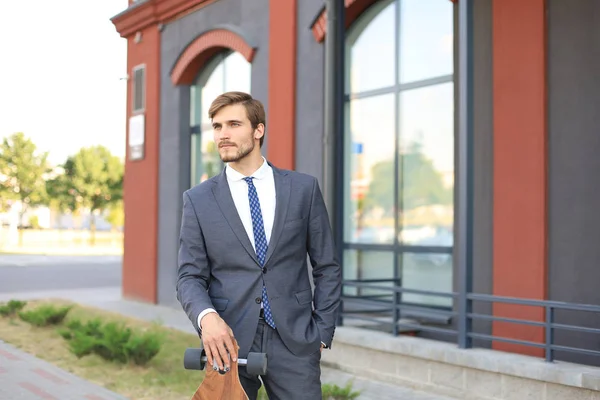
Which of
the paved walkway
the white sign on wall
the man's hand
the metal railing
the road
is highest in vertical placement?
the white sign on wall

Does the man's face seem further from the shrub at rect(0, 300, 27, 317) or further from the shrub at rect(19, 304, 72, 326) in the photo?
the shrub at rect(0, 300, 27, 317)

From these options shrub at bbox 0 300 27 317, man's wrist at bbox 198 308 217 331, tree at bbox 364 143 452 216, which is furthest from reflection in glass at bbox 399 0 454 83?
shrub at bbox 0 300 27 317

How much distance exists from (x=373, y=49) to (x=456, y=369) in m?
4.73

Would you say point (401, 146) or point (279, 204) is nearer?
point (279, 204)

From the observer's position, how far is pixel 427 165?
29.5 ft

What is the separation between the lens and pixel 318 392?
305cm

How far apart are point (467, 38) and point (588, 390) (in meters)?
3.23

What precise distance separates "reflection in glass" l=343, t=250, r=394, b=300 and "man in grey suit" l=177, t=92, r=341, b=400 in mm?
6169

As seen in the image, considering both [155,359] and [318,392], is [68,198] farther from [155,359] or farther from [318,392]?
[318,392]

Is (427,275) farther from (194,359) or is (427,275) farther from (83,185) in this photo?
(83,185)

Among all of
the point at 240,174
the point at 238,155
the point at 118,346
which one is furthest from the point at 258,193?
the point at 118,346

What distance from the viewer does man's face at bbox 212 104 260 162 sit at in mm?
2945

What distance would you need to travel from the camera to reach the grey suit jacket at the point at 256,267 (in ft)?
9.74

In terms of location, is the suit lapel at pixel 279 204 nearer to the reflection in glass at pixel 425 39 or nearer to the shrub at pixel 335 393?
the shrub at pixel 335 393
